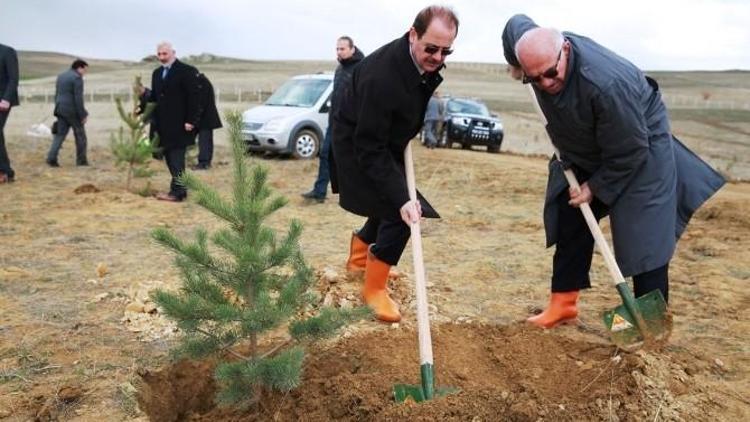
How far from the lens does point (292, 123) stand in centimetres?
1382

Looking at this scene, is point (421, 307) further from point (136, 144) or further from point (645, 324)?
point (136, 144)

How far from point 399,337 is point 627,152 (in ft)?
5.14

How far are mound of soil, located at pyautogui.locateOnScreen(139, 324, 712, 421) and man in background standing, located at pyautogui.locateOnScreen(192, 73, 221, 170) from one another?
8.40 metres

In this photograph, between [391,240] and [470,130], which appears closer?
[391,240]

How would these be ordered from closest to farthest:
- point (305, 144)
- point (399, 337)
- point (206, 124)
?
1. point (399, 337)
2. point (206, 124)
3. point (305, 144)

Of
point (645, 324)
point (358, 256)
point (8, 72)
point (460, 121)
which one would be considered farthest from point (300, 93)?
point (645, 324)

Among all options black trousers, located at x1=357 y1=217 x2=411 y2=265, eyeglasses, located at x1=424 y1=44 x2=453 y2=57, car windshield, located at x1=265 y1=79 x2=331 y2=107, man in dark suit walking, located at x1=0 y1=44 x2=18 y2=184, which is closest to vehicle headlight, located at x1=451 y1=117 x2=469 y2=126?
car windshield, located at x1=265 y1=79 x2=331 y2=107

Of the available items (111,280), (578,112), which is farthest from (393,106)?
(111,280)

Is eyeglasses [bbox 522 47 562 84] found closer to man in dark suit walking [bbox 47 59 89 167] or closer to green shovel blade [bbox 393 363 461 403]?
green shovel blade [bbox 393 363 461 403]

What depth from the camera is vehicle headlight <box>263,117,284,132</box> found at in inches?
539

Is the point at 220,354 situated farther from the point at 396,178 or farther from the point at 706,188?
the point at 706,188

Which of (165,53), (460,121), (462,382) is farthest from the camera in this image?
(460,121)

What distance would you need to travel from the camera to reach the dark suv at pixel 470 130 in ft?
59.3

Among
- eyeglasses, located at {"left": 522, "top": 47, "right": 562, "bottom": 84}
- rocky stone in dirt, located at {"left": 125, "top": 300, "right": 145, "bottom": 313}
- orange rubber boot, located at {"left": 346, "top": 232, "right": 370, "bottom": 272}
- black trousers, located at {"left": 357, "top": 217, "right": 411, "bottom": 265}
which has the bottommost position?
rocky stone in dirt, located at {"left": 125, "top": 300, "right": 145, "bottom": 313}
